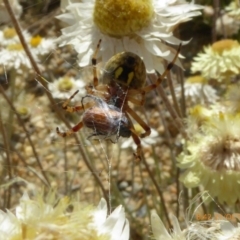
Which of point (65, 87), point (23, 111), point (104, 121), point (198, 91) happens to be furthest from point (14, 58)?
point (104, 121)

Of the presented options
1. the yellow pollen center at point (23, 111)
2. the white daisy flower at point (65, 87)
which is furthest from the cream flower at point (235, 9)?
the yellow pollen center at point (23, 111)

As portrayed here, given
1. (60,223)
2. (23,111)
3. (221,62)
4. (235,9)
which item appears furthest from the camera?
(23,111)

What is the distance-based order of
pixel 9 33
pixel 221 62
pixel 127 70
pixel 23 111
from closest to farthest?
1. pixel 127 70
2. pixel 221 62
3. pixel 9 33
4. pixel 23 111

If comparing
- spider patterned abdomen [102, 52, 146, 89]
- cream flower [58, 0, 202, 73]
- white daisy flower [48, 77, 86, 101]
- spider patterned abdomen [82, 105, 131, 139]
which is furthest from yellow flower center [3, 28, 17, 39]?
spider patterned abdomen [82, 105, 131, 139]

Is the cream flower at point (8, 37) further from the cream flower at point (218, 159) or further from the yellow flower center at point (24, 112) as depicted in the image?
the cream flower at point (218, 159)

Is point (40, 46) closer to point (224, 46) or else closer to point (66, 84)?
point (66, 84)

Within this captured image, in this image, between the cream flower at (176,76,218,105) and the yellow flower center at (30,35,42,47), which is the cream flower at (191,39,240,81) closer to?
the cream flower at (176,76,218,105)

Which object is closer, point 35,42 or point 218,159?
point 218,159
